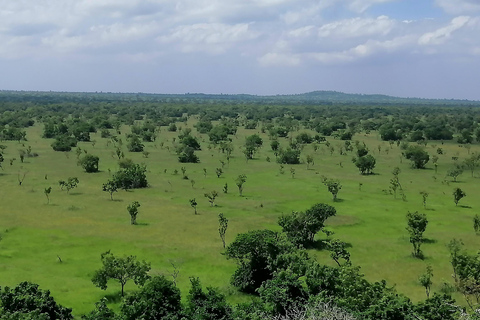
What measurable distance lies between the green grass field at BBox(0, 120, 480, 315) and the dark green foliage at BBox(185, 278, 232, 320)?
25.4 ft

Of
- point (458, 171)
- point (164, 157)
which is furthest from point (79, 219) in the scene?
point (458, 171)

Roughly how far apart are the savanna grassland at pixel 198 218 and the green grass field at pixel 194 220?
13 centimetres

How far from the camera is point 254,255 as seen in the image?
114 feet

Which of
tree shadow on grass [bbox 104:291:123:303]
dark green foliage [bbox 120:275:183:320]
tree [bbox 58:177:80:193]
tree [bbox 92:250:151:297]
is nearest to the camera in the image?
dark green foliage [bbox 120:275:183:320]

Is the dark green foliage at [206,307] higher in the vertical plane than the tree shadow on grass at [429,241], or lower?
higher

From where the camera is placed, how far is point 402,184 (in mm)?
74438

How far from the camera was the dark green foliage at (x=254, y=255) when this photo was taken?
3391 centimetres

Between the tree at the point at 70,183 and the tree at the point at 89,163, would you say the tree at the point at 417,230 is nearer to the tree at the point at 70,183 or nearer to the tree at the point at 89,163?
the tree at the point at 70,183

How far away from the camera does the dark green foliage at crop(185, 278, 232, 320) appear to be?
24.7m

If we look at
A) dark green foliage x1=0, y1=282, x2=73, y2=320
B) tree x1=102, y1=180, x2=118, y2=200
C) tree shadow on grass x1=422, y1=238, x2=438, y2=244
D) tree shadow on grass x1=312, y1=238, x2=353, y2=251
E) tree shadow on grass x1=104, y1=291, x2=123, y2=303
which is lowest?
tree shadow on grass x1=104, y1=291, x2=123, y2=303

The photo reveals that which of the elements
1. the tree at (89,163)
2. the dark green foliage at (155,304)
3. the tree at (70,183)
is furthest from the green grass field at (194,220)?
the dark green foliage at (155,304)

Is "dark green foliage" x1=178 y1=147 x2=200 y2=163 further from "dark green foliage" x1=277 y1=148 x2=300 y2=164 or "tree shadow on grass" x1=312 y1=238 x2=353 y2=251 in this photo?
"tree shadow on grass" x1=312 y1=238 x2=353 y2=251

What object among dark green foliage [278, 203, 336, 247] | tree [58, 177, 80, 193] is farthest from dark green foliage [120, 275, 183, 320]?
tree [58, 177, 80, 193]

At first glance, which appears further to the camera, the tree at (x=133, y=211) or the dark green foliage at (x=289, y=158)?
the dark green foliage at (x=289, y=158)
